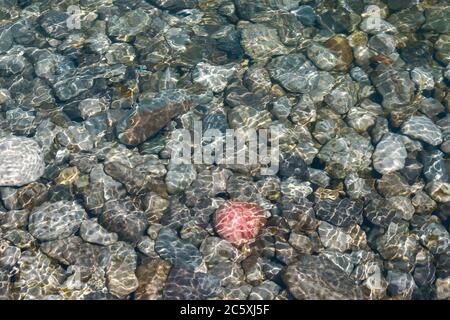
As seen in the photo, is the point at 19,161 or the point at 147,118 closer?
the point at 19,161

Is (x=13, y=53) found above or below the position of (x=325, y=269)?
above

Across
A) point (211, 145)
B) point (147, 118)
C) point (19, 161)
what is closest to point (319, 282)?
point (211, 145)

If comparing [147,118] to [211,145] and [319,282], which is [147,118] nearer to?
[211,145]

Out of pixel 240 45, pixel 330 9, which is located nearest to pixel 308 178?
pixel 240 45

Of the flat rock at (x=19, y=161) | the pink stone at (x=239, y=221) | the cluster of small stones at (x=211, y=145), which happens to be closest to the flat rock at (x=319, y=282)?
the cluster of small stones at (x=211, y=145)

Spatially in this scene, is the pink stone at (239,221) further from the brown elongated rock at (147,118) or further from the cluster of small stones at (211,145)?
the brown elongated rock at (147,118)
